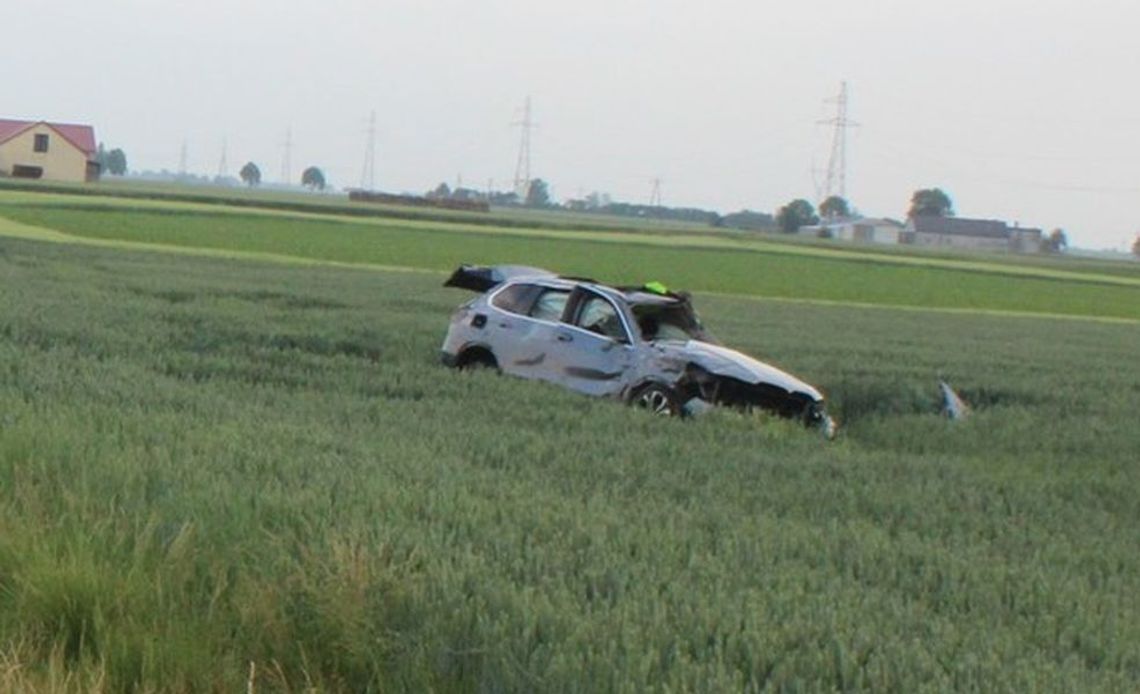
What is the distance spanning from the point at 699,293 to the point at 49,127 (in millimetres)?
87668

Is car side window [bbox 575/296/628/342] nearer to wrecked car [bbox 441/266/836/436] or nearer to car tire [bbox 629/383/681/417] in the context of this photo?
wrecked car [bbox 441/266/836/436]

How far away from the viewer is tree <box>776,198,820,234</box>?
16775 cm

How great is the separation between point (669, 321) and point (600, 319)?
80 centimetres

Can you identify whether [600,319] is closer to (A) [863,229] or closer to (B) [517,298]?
(B) [517,298]

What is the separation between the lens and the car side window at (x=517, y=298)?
18.4m

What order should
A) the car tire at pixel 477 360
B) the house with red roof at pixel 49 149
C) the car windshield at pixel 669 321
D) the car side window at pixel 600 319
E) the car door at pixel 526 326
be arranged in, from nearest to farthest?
1. the car side window at pixel 600 319
2. the car windshield at pixel 669 321
3. the car door at pixel 526 326
4. the car tire at pixel 477 360
5. the house with red roof at pixel 49 149

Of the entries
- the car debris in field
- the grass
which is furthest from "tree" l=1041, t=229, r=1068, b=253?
the car debris in field

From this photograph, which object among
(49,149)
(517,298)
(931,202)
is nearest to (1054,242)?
(931,202)

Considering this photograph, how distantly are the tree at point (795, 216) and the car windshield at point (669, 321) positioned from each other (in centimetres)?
15040

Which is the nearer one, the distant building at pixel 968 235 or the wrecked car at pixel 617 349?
the wrecked car at pixel 617 349

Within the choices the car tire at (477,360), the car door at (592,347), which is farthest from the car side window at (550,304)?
the car tire at (477,360)

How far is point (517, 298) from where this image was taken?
18.6 metres

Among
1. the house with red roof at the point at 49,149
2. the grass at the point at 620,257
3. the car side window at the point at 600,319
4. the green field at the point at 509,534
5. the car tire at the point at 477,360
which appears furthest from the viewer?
the house with red roof at the point at 49,149

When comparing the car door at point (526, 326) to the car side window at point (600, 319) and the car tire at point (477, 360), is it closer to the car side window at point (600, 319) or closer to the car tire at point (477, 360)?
the car tire at point (477, 360)
